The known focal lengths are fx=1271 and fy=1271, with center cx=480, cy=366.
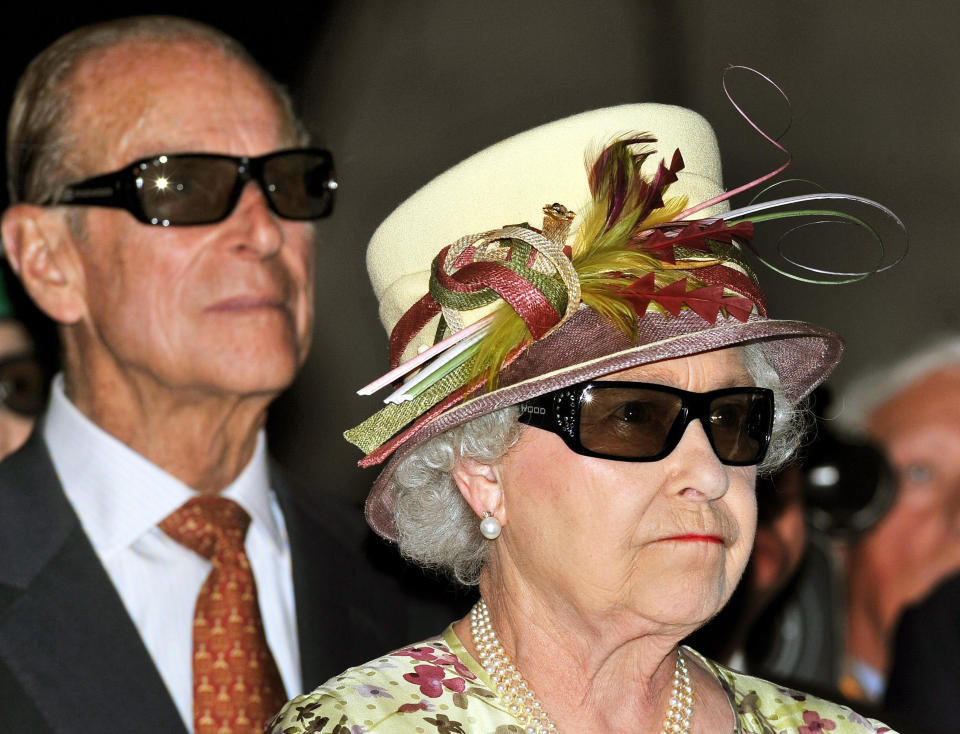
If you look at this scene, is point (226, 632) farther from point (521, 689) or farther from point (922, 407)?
point (922, 407)

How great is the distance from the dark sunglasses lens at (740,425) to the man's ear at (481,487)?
0.37m

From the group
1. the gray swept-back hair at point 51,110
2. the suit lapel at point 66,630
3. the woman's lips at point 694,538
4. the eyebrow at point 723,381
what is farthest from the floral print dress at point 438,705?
the gray swept-back hair at point 51,110

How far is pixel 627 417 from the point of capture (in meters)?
1.93

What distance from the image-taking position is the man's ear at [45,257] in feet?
9.76

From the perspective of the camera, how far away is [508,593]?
2146 mm

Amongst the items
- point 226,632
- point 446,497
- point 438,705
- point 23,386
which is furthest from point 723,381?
point 23,386

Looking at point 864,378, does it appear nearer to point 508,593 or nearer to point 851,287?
point 851,287

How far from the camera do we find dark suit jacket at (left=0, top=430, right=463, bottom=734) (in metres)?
2.61

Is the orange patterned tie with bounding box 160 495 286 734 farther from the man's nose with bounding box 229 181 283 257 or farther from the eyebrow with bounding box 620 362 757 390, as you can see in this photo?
the eyebrow with bounding box 620 362 757 390

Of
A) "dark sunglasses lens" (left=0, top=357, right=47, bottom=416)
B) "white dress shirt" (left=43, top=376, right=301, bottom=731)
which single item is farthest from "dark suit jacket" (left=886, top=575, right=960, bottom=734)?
"dark sunglasses lens" (left=0, top=357, right=47, bottom=416)

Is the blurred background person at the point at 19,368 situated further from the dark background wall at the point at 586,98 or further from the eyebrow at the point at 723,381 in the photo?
the eyebrow at the point at 723,381

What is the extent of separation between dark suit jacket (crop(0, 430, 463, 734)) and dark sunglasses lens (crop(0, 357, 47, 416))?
0.16 metres

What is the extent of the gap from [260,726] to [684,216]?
150cm

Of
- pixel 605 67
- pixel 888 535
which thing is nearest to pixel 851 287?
pixel 888 535
